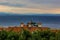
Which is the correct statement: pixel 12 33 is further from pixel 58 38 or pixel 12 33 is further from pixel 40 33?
pixel 58 38

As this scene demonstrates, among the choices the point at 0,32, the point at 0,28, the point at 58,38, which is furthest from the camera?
the point at 0,28

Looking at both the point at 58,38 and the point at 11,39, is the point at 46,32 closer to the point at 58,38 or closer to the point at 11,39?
the point at 58,38

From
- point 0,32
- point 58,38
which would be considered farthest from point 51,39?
point 0,32

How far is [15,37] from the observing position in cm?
920

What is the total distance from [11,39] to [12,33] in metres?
0.24

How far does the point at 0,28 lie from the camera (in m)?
10.1

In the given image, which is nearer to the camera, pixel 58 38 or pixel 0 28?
pixel 58 38

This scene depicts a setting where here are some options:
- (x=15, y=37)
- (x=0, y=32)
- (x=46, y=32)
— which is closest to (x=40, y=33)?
(x=46, y=32)

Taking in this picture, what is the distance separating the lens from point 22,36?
9117 millimetres

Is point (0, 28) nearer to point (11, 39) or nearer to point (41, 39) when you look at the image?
point (11, 39)

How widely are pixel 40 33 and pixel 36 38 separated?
257 millimetres

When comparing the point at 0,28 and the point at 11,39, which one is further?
the point at 0,28

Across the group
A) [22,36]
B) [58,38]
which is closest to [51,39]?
[58,38]

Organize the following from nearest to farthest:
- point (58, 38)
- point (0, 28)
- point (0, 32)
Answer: point (58, 38) → point (0, 32) → point (0, 28)
